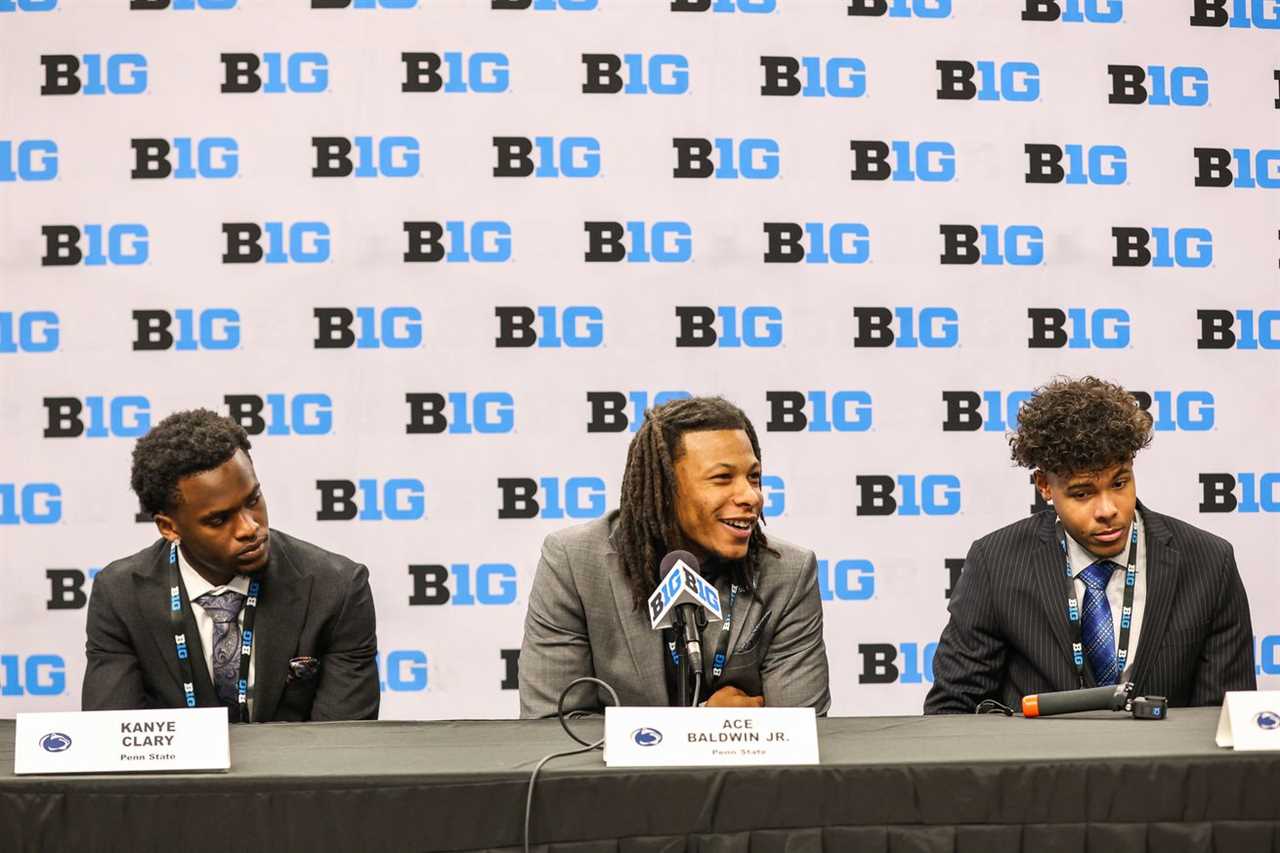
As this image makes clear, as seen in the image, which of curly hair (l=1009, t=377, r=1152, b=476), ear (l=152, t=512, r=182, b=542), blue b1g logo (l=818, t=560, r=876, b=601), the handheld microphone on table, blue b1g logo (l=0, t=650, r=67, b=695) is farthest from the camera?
blue b1g logo (l=818, t=560, r=876, b=601)

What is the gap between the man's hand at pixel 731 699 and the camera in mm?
2510

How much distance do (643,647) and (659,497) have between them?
13.5 inches

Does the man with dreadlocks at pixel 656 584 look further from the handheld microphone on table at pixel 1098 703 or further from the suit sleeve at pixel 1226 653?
the suit sleeve at pixel 1226 653

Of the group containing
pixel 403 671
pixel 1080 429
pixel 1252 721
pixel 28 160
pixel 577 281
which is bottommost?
pixel 403 671

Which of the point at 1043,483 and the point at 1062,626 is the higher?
the point at 1043,483

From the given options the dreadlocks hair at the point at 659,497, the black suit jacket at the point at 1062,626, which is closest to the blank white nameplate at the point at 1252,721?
the black suit jacket at the point at 1062,626

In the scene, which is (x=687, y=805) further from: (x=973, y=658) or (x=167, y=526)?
(x=167, y=526)

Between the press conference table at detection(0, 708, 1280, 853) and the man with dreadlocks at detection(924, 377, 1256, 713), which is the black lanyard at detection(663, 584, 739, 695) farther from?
the press conference table at detection(0, 708, 1280, 853)

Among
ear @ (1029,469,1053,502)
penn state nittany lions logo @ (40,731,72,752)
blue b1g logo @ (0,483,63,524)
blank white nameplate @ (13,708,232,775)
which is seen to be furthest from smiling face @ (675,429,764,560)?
blue b1g logo @ (0,483,63,524)

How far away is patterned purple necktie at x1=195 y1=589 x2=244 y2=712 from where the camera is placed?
2.74 metres

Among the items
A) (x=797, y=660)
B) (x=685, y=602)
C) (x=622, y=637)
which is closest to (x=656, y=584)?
(x=622, y=637)

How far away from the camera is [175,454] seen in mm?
2818

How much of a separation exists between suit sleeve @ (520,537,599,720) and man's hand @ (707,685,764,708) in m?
0.32

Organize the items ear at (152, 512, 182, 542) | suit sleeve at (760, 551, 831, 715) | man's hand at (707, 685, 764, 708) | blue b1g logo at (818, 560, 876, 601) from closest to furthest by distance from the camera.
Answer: man's hand at (707, 685, 764, 708), suit sleeve at (760, 551, 831, 715), ear at (152, 512, 182, 542), blue b1g logo at (818, 560, 876, 601)
